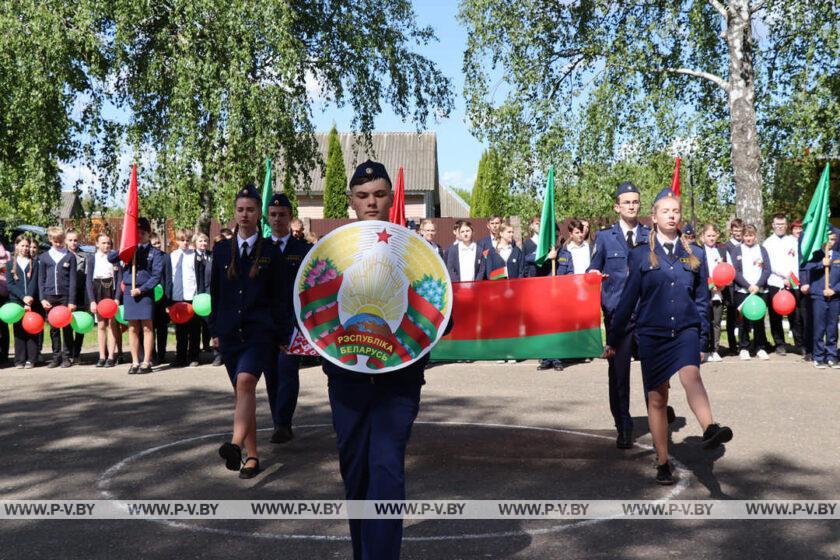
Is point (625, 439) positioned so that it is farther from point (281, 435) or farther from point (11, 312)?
point (11, 312)

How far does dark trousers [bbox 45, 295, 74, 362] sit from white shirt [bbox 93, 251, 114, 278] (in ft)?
2.10

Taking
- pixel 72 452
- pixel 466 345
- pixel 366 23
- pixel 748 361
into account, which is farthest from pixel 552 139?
pixel 72 452

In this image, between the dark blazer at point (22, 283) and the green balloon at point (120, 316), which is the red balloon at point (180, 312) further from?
the dark blazer at point (22, 283)

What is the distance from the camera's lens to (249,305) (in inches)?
270

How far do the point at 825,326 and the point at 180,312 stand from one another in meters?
9.57

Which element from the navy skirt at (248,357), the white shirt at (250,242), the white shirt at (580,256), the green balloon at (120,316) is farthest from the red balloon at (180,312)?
the white shirt at (250,242)

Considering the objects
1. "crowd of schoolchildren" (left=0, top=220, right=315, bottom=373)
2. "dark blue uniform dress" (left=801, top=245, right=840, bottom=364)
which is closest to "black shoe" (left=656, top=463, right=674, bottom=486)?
"dark blue uniform dress" (left=801, top=245, right=840, bottom=364)

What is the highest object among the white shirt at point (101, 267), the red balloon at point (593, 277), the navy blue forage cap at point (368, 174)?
the navy blue forage cap at point (368, 174)

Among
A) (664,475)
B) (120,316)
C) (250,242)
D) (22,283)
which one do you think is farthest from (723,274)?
(22,283)

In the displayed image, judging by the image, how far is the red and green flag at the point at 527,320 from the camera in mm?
8320

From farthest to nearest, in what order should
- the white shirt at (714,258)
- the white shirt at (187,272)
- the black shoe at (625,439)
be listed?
the white shirt at (714,258), the white shirt at (187,272), the black shoe at (625,439)

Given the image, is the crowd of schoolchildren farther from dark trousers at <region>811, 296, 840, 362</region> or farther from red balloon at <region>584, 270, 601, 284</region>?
dark trousers at <region>811, 296, 840, 362</region>

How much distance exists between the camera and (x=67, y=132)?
18625 mm

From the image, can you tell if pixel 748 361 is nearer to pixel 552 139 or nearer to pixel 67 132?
pixel 552 139
